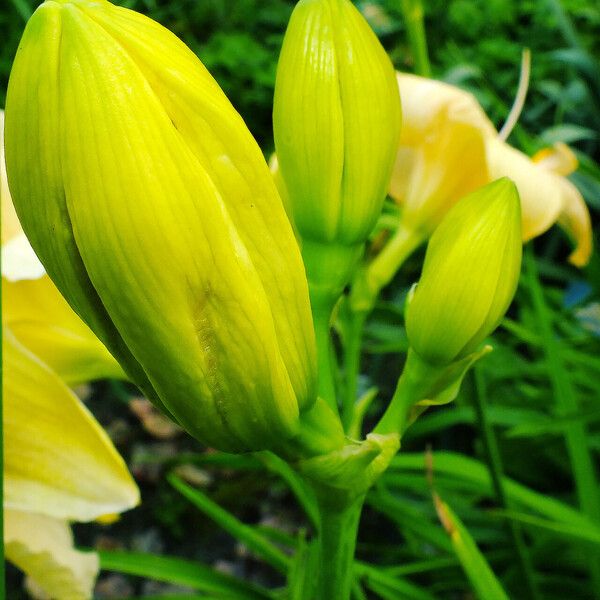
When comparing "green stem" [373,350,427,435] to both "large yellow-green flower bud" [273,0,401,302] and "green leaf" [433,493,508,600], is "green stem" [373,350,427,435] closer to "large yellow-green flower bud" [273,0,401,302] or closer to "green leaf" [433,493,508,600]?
"large yellow-green flower bud" [273,0,401,302]

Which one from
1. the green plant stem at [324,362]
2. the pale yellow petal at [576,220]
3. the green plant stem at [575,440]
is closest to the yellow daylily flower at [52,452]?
the green plant stem at [324,362]

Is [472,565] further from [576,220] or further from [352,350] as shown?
[576,220]

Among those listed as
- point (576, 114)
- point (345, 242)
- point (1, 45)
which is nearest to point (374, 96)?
point (345, 242)

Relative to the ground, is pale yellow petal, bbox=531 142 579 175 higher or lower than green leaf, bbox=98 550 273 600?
higher

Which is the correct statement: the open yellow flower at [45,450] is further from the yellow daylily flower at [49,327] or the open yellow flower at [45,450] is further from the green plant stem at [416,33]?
the green plant stem at [416,33]

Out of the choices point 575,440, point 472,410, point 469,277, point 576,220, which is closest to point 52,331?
point 469,277

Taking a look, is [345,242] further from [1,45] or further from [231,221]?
[1,45]

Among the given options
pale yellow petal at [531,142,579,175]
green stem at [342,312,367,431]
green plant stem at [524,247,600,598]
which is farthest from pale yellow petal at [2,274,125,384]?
green plant stem at [524,247,600,598]
